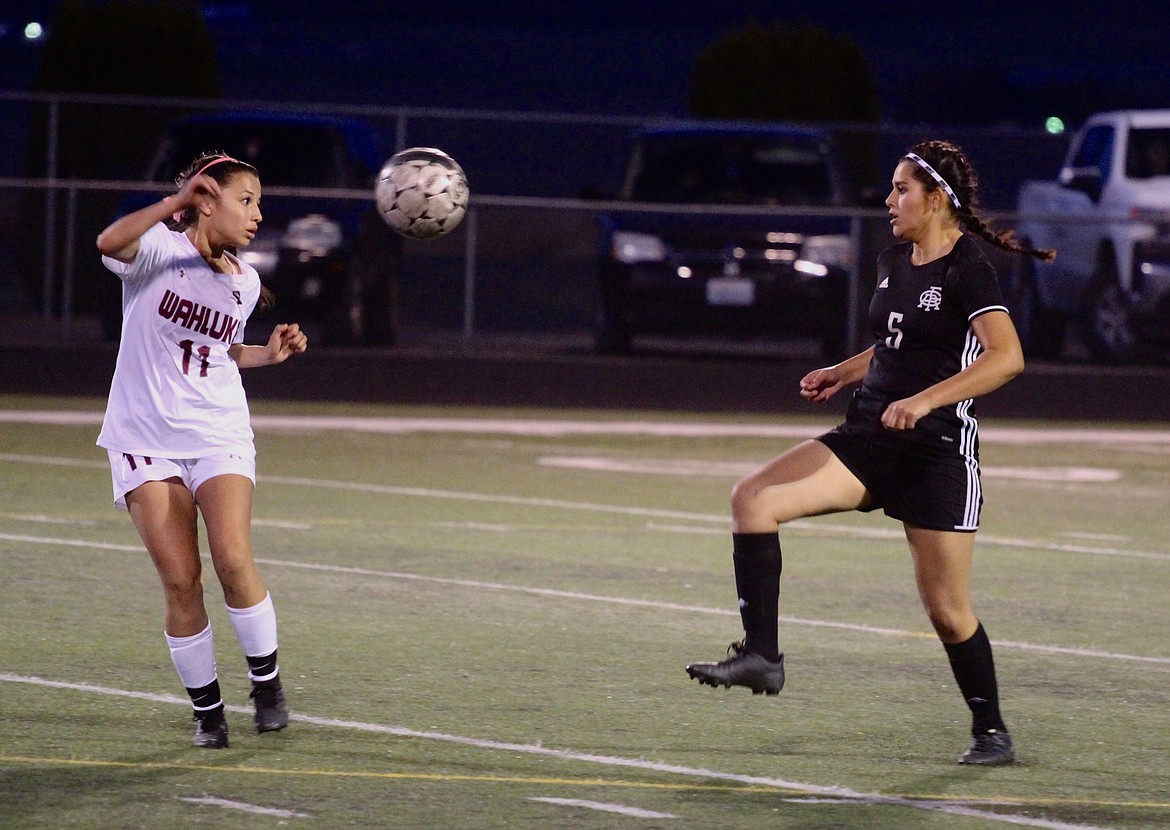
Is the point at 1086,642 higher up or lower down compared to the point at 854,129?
lower down

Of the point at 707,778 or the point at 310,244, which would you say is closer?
the point at 707,778

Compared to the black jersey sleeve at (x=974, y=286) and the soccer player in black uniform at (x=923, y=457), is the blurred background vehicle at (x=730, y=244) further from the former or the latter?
the black jersey sleeve at (x=974, y=286)

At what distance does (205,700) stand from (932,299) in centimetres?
259

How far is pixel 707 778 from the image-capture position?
6.63m

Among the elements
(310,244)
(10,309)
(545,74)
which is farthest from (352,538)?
(545,74)

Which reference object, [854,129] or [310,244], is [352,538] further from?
[854,129]

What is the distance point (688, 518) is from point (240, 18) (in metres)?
79.2

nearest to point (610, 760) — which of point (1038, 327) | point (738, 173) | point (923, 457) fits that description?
point (923, 457)

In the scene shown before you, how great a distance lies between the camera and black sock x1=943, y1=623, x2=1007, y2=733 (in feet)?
22.7

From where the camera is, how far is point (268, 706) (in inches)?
276

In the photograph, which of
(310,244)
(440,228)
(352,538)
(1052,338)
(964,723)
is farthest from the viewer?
(1052,338)

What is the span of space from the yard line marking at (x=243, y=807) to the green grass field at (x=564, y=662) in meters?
0.01

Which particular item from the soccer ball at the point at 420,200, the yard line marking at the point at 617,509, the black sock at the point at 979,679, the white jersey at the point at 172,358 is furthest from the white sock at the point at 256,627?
the yard line marking at the point at 617,509

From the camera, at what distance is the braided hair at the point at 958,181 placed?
6.97 meters
